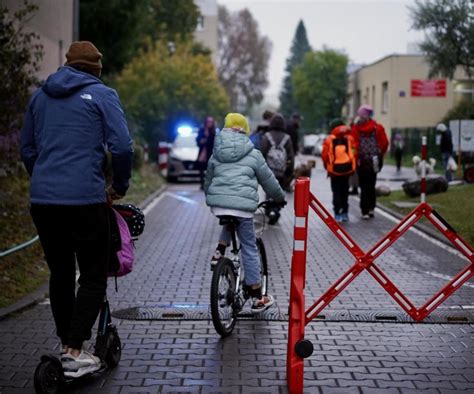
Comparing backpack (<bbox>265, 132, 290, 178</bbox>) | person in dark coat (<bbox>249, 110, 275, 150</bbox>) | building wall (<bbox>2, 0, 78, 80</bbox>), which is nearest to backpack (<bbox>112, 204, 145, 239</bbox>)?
backpack (<bbox>265, 132, 290, 178</bbox>)

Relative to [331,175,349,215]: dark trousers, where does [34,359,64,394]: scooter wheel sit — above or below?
below

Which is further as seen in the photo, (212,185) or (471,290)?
(471,290)

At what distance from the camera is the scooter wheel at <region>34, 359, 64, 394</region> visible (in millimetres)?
5074

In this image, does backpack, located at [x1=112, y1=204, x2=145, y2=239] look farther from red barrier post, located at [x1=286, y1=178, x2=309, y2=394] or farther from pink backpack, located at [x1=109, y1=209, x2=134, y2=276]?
red barrier post, located at [x1=286, y1=178, x2=309, y2=394]

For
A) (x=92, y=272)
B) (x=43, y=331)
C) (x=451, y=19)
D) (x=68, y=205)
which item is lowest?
(x=43, y=331)

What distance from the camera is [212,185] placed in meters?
7.29

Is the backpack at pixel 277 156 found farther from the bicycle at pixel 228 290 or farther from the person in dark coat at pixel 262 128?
the bicycle at pixel 228 290

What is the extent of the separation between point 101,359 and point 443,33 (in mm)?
Answer: 29625

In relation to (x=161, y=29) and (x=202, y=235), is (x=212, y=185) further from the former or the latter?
(x=161, y=29)

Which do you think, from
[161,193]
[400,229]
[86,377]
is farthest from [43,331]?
[161,193]

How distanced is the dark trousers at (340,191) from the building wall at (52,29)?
Result: 21.4 ft

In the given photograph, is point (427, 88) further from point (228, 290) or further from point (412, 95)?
point (228, 290)

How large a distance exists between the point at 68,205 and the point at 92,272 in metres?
0.45

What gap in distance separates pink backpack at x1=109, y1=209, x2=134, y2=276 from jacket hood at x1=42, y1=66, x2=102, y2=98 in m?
0.82
